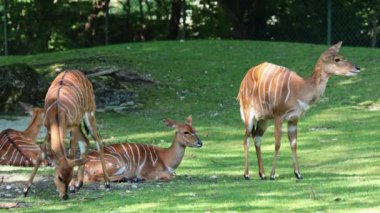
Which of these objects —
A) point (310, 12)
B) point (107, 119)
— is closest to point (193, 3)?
point (310, 12)

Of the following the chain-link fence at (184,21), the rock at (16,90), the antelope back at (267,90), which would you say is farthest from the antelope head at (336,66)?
the chain-link fence at (184,21)

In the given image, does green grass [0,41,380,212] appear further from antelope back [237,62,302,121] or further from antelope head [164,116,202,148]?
antelope back [237,62,302,121]

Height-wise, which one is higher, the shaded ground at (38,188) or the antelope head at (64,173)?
the antelope head at (64,173)

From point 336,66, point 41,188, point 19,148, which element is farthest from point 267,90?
point 19,148

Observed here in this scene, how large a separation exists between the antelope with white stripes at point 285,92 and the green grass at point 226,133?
1.96 feet

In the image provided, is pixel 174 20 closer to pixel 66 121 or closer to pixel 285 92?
pixel 285 92

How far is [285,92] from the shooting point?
9898mm

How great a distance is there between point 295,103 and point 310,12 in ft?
46.8

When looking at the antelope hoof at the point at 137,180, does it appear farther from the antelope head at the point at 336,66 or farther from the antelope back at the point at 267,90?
the antelope head at the point at 336,66

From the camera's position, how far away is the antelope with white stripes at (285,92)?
9883 mm

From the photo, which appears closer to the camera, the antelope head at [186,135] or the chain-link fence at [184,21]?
the antelope head at [186,135]

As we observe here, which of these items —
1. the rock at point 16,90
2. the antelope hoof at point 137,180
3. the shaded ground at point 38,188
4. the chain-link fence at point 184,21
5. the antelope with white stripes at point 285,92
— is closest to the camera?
the shaded ground at point 38,188

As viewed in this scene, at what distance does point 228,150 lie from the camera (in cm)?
1268

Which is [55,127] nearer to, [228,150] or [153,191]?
[153,191]
